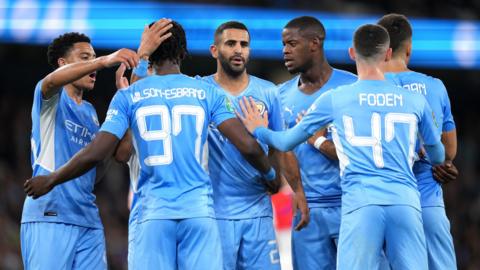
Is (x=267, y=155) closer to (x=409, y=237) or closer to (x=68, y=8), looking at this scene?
(x=409, y=237)

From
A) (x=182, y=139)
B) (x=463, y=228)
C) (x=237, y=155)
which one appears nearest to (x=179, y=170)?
(x=182, y=139)

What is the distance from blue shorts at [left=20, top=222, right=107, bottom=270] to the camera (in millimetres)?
8531

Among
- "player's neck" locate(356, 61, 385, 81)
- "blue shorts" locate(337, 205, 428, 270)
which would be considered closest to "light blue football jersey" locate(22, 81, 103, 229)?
"blue shorts" locate(337, 205, 428, 270)

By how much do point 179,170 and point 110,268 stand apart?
34.8ft

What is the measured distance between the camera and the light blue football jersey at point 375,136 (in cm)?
797

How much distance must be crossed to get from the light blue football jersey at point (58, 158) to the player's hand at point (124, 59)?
91cm

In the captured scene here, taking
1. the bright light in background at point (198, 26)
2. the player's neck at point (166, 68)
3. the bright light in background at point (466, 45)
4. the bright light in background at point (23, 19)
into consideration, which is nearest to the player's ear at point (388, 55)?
the player's neck at point (166, 68)

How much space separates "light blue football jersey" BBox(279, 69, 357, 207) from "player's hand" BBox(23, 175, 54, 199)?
2560 mm

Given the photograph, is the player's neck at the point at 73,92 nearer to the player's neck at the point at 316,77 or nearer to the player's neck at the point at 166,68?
the player's neck at the point at 166,68

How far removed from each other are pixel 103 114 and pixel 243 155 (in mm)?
13664

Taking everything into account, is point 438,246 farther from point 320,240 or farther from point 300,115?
point 300,115

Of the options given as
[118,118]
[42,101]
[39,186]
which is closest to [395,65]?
[118,118]

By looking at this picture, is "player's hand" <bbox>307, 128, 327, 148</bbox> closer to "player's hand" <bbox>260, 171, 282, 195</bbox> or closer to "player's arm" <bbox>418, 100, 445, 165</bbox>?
"player's hand" <bbox>260, 171, 282, 195</bbox>

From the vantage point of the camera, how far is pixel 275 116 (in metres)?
9.12
